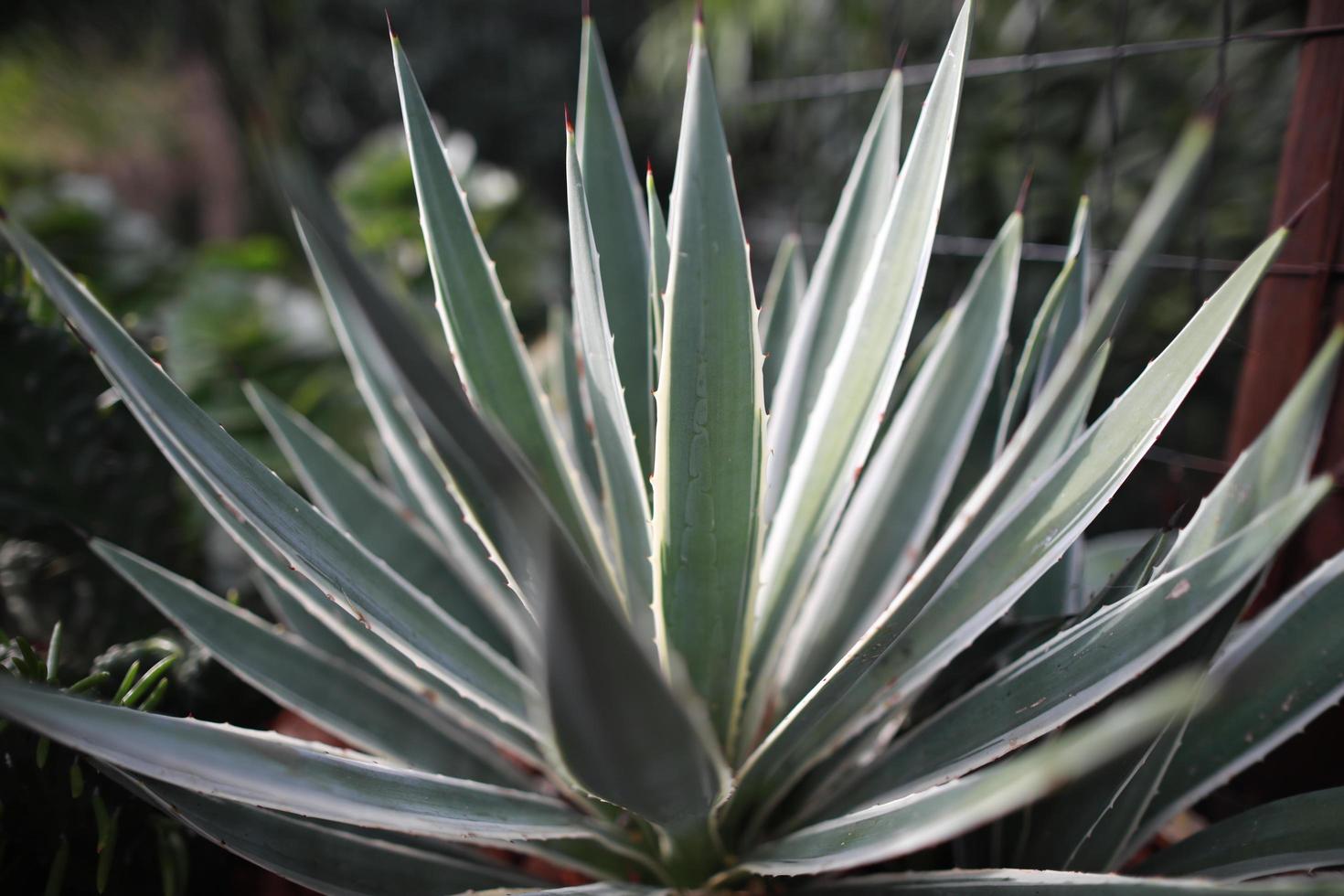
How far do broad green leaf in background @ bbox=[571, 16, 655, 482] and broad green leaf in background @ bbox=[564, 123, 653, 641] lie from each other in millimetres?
62

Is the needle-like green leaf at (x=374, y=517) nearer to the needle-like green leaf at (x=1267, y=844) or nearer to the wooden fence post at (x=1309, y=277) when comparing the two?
the needle-like green leaf at (x=1267, y=844)

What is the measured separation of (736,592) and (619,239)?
30 cm

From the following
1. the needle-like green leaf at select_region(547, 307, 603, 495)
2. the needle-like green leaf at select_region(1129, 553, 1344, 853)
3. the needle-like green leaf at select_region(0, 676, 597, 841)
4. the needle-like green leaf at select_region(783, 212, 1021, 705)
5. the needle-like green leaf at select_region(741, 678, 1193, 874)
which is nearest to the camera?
the needle-like green leaf at select_region(741, 678, 1193, 874)

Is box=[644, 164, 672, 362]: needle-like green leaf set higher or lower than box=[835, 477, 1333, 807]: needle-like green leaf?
higher

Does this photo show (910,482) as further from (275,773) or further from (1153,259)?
(275,773)

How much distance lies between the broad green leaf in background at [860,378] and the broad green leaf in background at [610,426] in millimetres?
83

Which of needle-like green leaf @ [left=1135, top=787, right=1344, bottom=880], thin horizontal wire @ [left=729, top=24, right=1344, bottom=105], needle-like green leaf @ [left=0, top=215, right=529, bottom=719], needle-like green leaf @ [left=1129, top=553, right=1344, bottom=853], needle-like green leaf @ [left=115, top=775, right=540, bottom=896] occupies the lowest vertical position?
needle-like green leaf @ [left=115, top=775, right=540, bottom=896]

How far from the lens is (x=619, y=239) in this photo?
627 mm

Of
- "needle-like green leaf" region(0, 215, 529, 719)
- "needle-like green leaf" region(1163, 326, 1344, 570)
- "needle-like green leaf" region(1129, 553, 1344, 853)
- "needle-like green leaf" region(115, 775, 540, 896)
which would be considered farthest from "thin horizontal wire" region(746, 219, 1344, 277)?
"needle-like green leaf" region(115, 775, 540, 896)

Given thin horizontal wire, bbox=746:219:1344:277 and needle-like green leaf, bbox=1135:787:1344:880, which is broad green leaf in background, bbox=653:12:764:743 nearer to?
thin horizontal wire, bbox=746:219:1344:277

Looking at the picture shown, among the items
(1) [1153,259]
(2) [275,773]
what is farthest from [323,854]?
(1) [1153,259]

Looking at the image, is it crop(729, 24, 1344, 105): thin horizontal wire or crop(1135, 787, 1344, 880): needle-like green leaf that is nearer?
crop(1135, 787, 1344, 880): needle-like green leaf

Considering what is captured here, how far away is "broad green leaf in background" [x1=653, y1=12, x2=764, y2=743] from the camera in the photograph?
0.43 meters

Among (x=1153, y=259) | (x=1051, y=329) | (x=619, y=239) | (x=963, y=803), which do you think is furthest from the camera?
(x=619, y=239)
